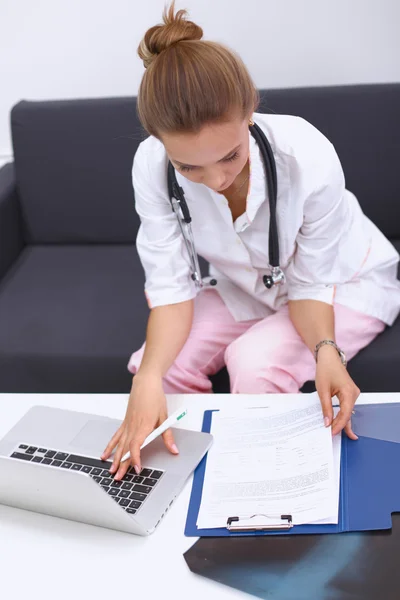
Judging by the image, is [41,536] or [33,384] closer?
[41,536]

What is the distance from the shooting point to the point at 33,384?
2.00 metres

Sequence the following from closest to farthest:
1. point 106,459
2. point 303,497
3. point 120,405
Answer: point 303,497 < point 106,459 < point 120,405

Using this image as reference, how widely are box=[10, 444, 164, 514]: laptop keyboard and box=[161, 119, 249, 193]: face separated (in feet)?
1.66

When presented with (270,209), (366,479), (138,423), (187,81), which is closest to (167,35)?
(187,81)

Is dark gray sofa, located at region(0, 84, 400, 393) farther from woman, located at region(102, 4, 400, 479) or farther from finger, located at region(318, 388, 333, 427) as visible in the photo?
finger, located at region(318, 388, 333, 427)

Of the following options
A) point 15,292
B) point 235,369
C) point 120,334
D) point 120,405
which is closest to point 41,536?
point 120,405

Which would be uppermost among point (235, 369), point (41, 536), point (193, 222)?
point (193, 222)

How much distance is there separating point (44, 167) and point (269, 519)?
62.4 inches

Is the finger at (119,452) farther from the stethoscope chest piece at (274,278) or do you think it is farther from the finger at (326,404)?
the stethoscope chest piece at (274,278)

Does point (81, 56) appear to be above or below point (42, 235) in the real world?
above

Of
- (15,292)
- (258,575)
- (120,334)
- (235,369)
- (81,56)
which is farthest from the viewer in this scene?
(81,56)

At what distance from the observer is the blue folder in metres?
1.04

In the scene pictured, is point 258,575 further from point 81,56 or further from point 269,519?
point 81,56

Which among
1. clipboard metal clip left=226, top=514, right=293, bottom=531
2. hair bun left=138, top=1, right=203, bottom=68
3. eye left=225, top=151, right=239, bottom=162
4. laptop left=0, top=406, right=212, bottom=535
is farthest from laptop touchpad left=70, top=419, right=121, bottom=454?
hair bun left=138, top=1, right=203, bottom=68
